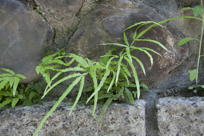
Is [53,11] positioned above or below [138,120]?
above

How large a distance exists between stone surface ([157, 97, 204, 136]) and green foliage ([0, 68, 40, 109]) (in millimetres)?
527

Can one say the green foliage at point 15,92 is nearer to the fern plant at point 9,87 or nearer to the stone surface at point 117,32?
the fern plant at point 9,87

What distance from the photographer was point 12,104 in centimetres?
91

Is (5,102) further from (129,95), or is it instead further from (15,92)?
(129,95)

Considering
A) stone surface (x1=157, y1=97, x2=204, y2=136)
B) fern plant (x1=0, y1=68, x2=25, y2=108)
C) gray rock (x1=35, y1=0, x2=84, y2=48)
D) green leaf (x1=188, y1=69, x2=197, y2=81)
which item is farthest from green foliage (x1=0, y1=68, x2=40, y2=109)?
green leaf (x1=188, y1=69, x2=197, y2=81)

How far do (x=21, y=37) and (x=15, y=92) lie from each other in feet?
0.73

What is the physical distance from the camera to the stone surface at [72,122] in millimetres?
920

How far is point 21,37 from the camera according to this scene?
3.00ft

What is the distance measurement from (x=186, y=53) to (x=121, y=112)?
0.36 m

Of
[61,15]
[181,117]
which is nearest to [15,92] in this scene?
[61,15]

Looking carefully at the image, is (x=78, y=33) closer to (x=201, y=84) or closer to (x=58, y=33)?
(x=58, y=33)

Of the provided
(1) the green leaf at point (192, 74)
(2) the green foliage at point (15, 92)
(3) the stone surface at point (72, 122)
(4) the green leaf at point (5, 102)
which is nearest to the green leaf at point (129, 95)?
(3) the stone surface at point (72, 122)

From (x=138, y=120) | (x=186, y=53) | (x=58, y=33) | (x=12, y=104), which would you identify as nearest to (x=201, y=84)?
(x=186, y=53)

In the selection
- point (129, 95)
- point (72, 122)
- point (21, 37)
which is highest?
point (21, 37)
